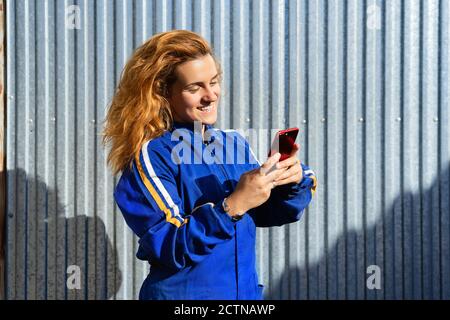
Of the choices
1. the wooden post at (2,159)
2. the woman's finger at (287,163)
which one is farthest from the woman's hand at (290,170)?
the wooden post at (2,159)

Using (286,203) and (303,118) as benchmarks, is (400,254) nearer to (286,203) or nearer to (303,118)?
(303,118)

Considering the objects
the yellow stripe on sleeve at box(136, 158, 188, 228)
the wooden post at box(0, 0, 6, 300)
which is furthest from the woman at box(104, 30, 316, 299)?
the wooden post at box(0, 0, 6, 300)

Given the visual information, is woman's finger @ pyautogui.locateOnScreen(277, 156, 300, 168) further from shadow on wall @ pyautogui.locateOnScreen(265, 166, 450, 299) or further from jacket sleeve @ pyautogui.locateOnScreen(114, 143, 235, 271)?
shadow on wall @ pyautogui.locateOnScreen(265, 166, 450, 299)

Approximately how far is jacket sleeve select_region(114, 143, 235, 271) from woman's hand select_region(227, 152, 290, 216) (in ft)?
0.16

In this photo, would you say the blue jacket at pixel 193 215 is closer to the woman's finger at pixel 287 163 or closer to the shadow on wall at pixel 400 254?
the woman's finger at pixel 287 163

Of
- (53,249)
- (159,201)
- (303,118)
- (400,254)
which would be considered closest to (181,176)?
(159,201)

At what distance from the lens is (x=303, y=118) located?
450cm

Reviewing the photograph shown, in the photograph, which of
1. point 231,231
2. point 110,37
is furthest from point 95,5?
point 231,231

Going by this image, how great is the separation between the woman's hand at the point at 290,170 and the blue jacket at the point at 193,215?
13 cm

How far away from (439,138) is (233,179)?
6.99ft

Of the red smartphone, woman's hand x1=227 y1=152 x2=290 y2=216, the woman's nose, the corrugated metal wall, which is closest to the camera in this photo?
woman's hand x1=227 y1=152 x2=290 y2=216

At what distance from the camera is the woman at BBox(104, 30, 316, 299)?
2.55 meters

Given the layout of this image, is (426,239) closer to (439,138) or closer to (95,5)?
(439,138)

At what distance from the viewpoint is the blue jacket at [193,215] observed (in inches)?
98.9
